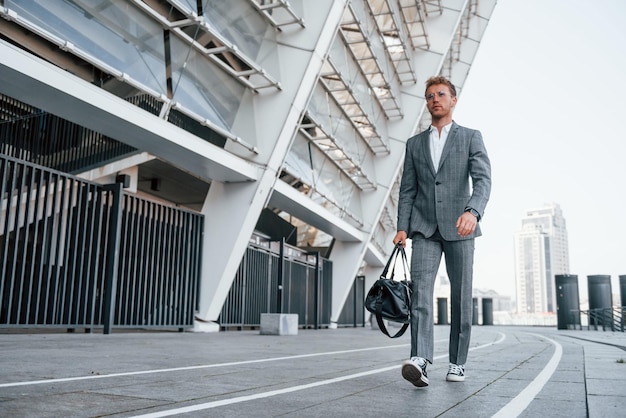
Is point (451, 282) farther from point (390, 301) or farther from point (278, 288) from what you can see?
point (278, 288)

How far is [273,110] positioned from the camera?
14.8m

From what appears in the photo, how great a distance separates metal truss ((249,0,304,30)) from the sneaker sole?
450 inches

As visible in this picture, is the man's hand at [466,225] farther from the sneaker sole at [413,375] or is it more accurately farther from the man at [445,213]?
the sneaker sole at [413,375]

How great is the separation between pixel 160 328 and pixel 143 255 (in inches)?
67.5

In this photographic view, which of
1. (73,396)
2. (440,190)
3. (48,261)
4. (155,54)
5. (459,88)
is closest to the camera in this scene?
(73,396)

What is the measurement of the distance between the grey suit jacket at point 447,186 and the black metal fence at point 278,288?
12.7m

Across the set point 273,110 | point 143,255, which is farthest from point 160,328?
point 273,110

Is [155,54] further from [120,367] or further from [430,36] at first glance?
[430,36]

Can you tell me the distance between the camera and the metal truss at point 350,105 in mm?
19734

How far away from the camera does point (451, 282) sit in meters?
4.36

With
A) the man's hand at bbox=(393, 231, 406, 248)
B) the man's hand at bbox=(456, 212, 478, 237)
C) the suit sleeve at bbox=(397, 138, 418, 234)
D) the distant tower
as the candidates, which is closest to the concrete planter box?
the suit sleeve at bbox=(397, 138, 418, 234)

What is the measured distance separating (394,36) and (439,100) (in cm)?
2261

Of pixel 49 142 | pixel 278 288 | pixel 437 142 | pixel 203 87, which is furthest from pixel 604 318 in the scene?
pixel 437 142

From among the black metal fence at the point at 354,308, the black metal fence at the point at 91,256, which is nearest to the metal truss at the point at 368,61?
the black metal fence at the point at 91,256
